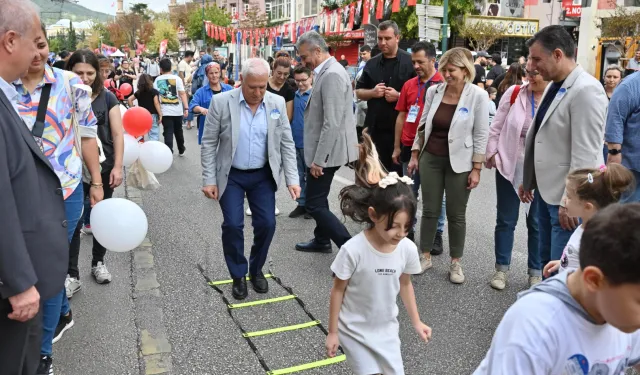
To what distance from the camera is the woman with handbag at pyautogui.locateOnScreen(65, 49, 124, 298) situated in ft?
14.7

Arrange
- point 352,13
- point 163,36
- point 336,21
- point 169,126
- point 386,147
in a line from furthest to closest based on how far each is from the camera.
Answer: point 163,36 → point 336,21 → point 352,13 → point 169,126 → point 386,147

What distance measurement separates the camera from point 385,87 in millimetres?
5914

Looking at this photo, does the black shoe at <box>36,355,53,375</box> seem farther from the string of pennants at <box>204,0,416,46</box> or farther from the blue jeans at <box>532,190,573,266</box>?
the string of pennants at <box>204,0,416,46</box>

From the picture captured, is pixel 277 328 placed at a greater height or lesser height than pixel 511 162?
lesser

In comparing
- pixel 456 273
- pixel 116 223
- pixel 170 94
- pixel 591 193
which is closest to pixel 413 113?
pixel 456 273

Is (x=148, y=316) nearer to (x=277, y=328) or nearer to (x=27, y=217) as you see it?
(x=277, y=328)

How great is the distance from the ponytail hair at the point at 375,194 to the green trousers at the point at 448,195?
6.25ft

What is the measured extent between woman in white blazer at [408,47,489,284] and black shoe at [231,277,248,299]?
1.63 m

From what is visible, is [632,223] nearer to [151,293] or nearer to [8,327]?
[8,327]

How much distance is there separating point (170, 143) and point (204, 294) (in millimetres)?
7186

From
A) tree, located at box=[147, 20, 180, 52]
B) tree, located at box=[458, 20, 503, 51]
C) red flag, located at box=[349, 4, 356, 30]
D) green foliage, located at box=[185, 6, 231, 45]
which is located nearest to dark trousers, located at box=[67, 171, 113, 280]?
red flag, located at box=[349, 4, 356, 30]

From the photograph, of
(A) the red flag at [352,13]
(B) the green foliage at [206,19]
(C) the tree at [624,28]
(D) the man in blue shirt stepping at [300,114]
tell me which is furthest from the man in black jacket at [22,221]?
(B) the green foliage at [206,19]

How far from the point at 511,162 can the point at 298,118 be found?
316cm

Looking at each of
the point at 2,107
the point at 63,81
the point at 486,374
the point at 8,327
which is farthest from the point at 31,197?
the point at 486,374
